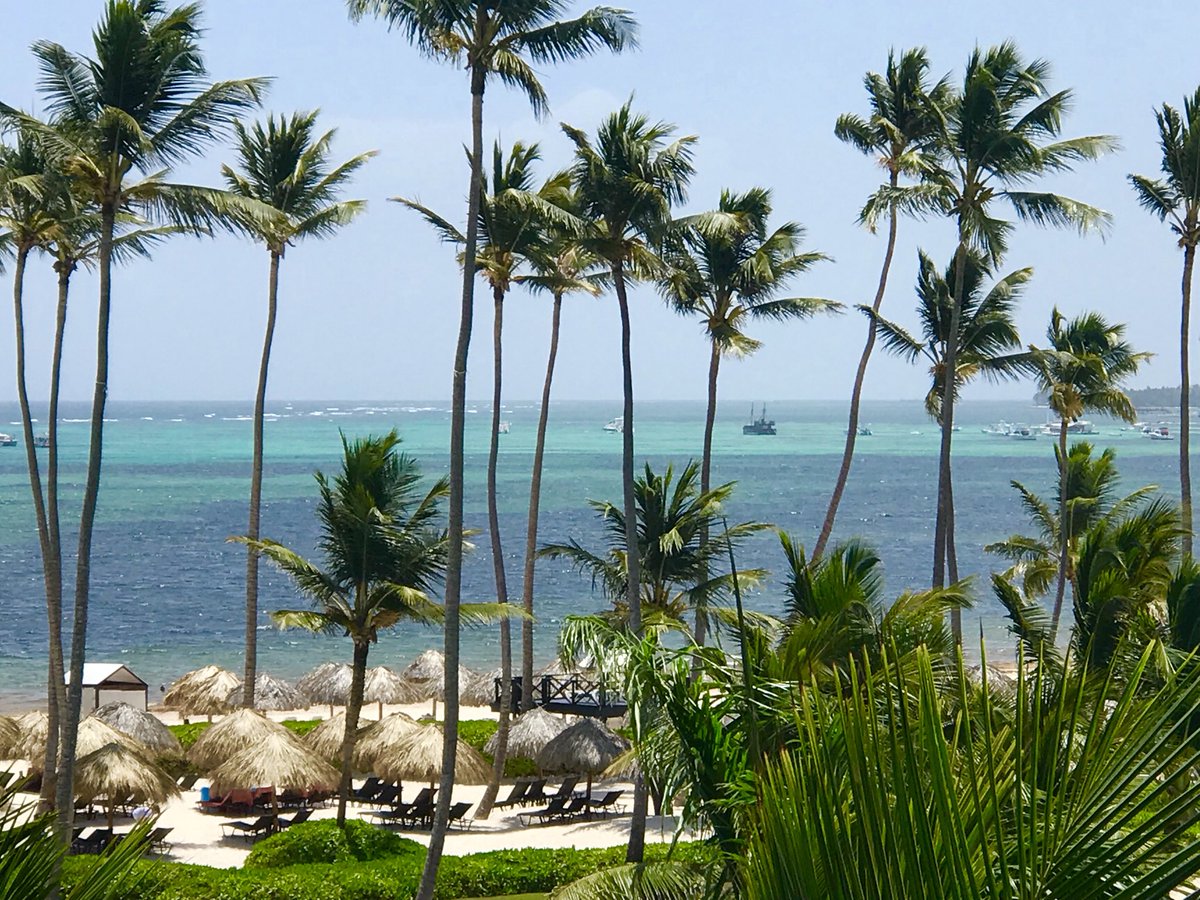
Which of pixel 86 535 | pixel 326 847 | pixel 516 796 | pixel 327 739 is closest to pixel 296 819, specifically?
pixel 326 847

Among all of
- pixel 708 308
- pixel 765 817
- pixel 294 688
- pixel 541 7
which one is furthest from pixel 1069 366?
pixel 765 817

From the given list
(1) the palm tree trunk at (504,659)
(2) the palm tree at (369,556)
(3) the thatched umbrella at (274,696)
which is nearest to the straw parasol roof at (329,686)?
A: (3) the thatched umbrella at (274,696)

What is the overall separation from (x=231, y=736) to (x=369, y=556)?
235 inches

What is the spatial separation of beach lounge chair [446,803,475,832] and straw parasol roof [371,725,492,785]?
0.77 metres

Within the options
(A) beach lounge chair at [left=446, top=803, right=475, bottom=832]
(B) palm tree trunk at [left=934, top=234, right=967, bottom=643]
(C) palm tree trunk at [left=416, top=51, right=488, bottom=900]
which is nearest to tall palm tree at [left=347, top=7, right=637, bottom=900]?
(C) palm tree trunk at [left=416, top=51, right=488, bottom=900]

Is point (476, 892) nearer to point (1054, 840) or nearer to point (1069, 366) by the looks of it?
point (1054, 840)

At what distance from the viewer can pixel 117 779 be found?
2084 cm

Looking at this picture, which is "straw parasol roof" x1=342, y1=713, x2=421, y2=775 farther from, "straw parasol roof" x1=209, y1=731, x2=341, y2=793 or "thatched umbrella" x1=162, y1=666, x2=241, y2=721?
"thatched umbrella" x1=162, y1=666, x2=241, y2=721

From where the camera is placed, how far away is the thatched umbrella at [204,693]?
102 feet

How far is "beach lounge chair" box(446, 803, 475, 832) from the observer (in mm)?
22719

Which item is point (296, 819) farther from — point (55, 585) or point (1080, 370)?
point (1080, 370)

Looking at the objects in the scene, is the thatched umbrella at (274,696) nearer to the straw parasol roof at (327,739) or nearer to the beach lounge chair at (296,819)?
the straw parasol roof at (327,739)

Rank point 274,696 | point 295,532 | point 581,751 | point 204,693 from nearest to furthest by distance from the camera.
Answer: point 581,751 → point 204,693 → point 274,696 → point 295,532

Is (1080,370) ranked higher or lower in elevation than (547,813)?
higher
